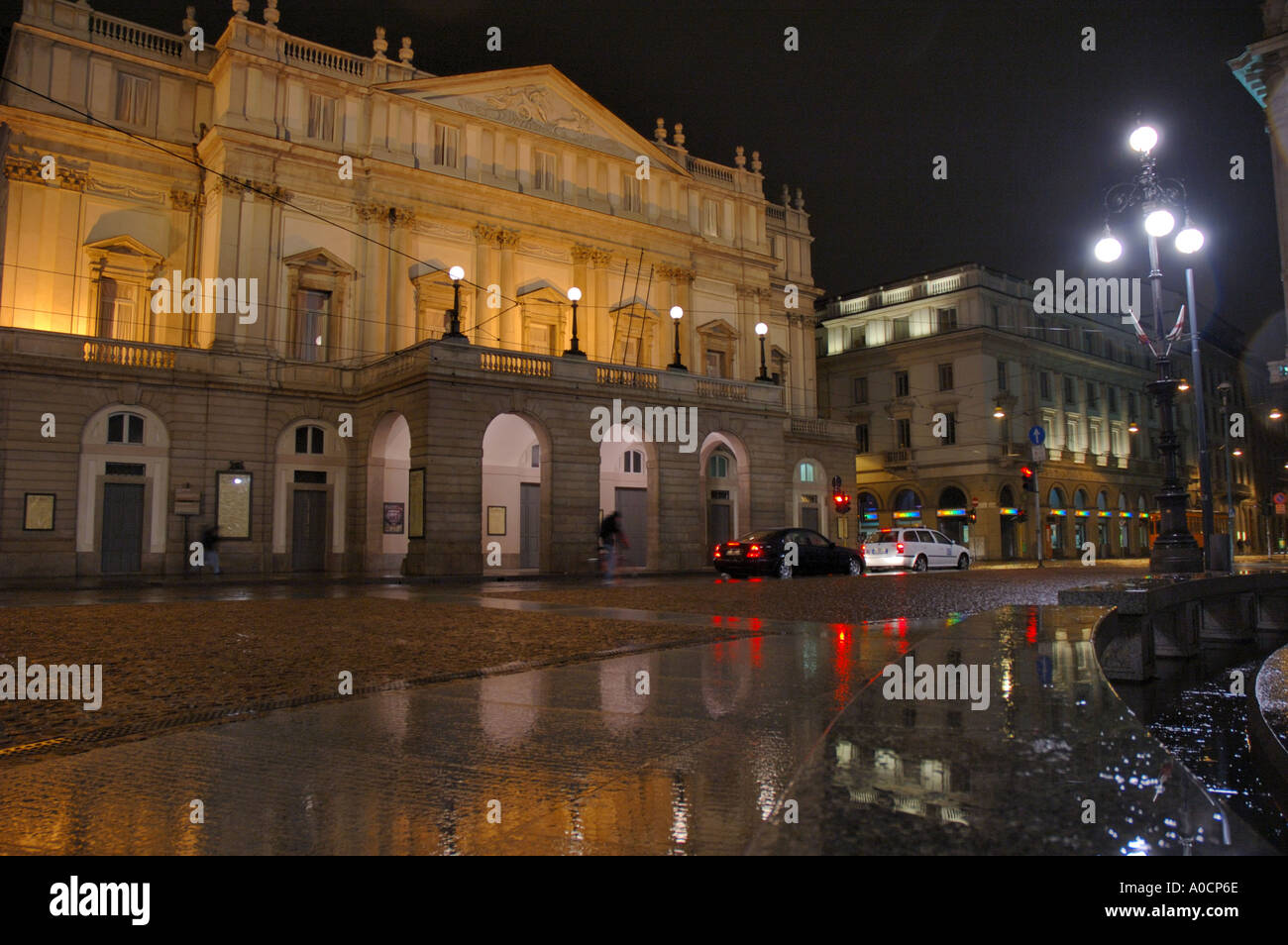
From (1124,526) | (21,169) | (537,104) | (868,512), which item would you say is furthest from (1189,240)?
(1124,526)

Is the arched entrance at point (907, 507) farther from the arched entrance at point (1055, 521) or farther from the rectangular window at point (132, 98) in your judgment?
the rectangular window at point (132, 98)

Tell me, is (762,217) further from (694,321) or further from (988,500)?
(988,500)

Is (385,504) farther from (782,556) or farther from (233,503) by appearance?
(782,556)

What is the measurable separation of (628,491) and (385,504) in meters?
10.2

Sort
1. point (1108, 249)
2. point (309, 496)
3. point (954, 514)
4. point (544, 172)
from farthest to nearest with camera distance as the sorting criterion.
Answer: point (954, 514) → point (544, 172) → point (309, 496) → point (1108, 249)

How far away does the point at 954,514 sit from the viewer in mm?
50781

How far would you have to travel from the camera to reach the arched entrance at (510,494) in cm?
3106

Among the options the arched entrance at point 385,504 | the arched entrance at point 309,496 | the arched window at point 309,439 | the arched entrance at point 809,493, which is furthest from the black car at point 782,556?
the arched window at point 309,439

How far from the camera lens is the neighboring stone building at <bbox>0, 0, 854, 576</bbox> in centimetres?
2616

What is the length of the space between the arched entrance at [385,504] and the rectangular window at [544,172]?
13208 mm

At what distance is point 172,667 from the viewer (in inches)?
289

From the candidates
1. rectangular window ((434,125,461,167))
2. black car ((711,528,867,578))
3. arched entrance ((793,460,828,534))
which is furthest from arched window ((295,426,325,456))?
arched entrance ((793,460,828,534))

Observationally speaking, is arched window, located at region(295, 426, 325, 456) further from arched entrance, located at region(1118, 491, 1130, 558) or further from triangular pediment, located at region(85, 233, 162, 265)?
arched entrance, located at region(1118, 491, 1130, 558)
